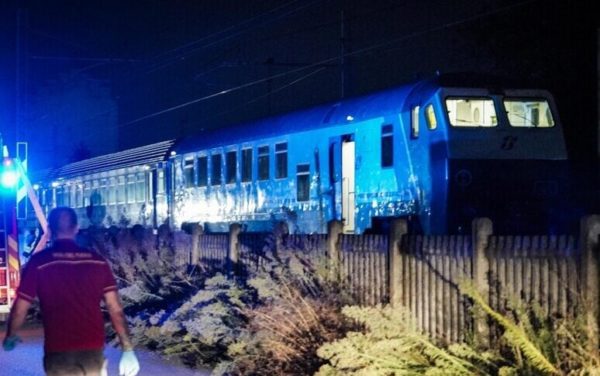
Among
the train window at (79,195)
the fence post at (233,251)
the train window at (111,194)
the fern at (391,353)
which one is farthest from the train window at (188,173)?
the fern at (391,353)

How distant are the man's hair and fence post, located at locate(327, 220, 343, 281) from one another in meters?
5.60

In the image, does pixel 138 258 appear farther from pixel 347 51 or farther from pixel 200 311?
pixel 347 51

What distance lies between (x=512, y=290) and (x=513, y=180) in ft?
32.7

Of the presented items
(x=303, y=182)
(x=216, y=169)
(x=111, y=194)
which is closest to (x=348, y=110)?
(x=303, y=182)

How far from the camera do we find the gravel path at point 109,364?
12.9 meters

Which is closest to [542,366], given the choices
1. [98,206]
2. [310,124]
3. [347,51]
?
[310,124]

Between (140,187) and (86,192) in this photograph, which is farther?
(86,192)

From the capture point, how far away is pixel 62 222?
700 centimetres

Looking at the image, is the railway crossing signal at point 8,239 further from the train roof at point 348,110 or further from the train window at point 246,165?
the train window at point 246,165

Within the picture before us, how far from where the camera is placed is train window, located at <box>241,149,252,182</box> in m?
25.0

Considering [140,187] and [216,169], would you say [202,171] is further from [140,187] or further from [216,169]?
[140,187]

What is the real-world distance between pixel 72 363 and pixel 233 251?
9275 millimetres

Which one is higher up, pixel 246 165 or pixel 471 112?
pixel 471 112

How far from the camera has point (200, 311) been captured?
44.4ft
